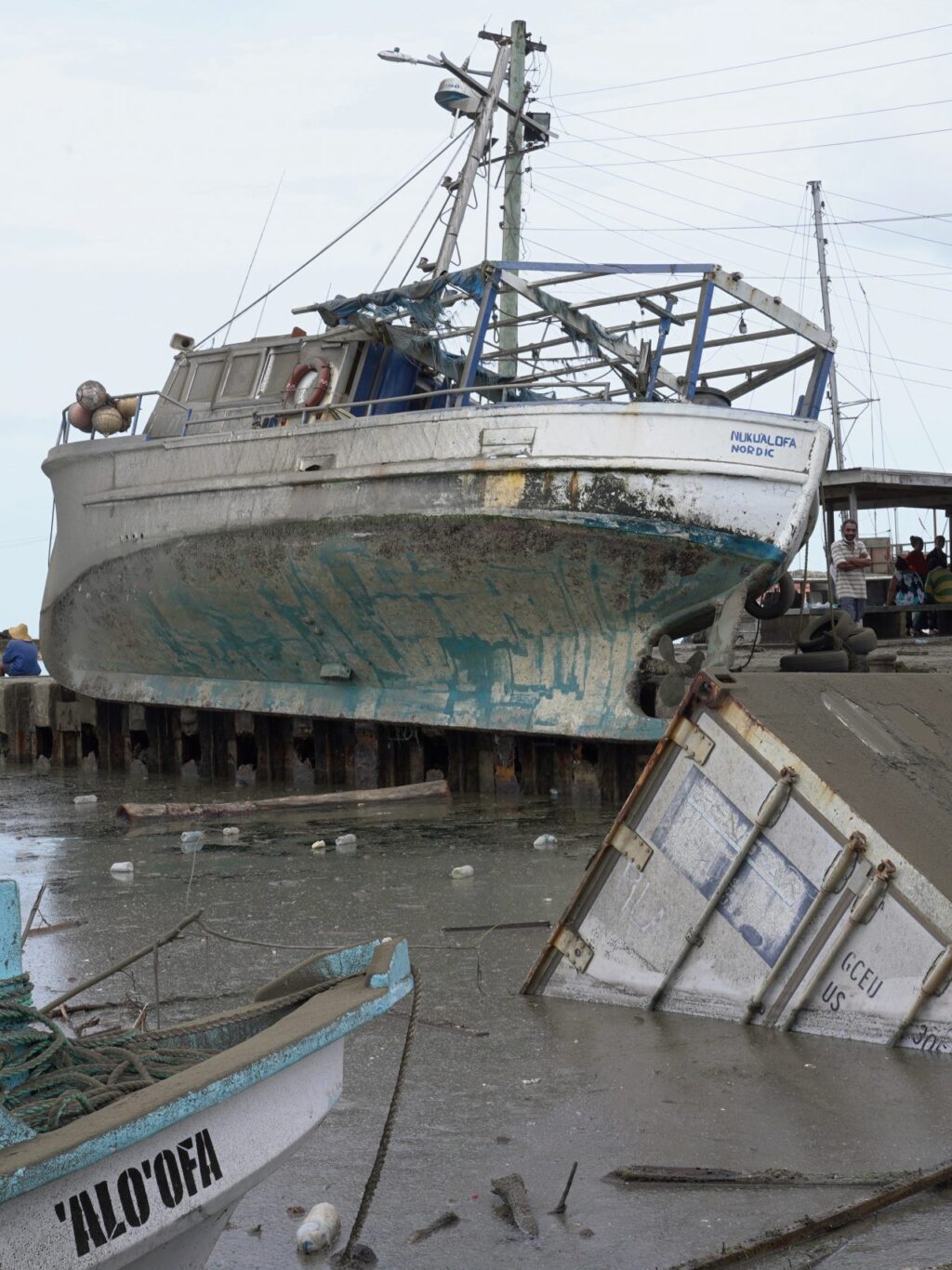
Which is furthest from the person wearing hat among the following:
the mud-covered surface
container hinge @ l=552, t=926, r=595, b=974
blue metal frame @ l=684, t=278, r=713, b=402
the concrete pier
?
container hinge @ l=552, t=926, r=595, b=974

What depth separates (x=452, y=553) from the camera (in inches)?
454

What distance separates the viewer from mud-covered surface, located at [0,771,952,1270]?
10.7 feet

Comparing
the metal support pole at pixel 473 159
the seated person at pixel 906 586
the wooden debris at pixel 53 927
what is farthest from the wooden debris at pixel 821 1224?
the seated person at pixel 906 586

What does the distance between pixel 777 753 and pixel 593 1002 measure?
3.80ft

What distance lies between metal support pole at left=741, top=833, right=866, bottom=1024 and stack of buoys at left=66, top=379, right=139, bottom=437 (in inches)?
466

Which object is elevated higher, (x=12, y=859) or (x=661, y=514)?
(x=661, y=514)

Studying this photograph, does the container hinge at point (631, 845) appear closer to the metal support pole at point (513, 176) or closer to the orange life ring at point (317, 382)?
the orange life ring at point (317, 382)

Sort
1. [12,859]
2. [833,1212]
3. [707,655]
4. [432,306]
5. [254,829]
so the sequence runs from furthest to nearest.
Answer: [432,306] < [707,655] < [254,829] < [12,859] < [833,1212]

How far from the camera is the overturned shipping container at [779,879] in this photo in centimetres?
446

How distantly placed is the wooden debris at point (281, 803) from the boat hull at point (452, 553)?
1.98 feet

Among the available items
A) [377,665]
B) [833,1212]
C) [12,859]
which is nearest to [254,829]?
[12,859]

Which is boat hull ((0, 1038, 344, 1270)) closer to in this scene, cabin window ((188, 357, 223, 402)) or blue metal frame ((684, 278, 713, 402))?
blue metal frame ((684, 278, 713, 402))

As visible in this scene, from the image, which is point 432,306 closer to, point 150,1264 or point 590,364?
point 590,364

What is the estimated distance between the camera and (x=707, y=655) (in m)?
11.2
